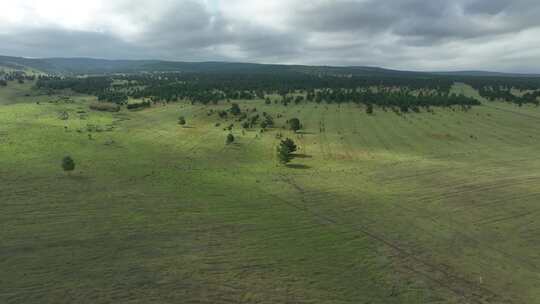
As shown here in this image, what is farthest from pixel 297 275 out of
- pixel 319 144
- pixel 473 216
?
pixel 319 144

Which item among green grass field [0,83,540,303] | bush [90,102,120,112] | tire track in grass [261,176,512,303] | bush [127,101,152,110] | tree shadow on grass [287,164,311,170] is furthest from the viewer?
bush [127,101,152,110]

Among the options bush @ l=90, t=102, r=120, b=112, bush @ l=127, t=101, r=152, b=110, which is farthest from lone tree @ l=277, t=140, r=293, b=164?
bush @ l=127, t=101, r=152, b=110

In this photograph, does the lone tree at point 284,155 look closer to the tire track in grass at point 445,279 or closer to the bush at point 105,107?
the tire track in grass at point 445,279

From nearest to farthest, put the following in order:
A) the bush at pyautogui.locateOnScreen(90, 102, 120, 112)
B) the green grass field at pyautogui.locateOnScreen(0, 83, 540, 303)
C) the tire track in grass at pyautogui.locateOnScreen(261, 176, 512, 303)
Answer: the tire track in grass at pyautogui.locateOnScreen(261, 176, 512, 303) → the green grass field at pyautogui.locateOnScreen(0, 83, 540, 303) → the bush at pyautogui.locateOnScreen(90, 102, 120, 112)

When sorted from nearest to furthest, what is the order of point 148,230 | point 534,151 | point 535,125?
point 148,230 → point 534,151 → point 535,125

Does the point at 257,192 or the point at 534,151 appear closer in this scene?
the point at 257,192

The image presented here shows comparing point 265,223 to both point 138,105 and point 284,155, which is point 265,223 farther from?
point 138,105

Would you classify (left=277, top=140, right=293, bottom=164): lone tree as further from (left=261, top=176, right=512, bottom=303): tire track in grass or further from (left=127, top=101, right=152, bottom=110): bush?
(left=127, top=101, right=152, bottom=110): bush

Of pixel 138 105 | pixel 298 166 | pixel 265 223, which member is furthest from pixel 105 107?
pixel 265 223

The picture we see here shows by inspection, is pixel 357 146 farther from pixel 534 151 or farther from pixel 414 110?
pixel 414 110
